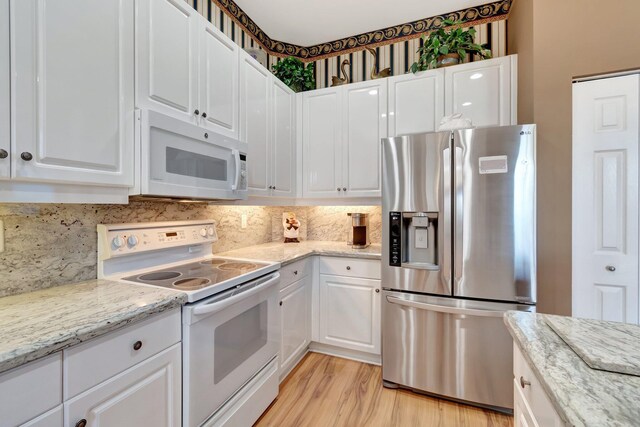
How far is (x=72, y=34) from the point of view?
1.05m

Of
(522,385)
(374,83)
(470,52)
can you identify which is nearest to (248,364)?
(522,385)

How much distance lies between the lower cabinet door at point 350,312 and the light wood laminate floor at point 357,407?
24 centimetres

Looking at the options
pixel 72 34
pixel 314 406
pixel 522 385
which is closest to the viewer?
pixel 522 385

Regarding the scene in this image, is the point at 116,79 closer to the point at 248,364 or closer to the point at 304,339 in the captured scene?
the point at 248,364

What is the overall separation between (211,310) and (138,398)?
37 centimetres

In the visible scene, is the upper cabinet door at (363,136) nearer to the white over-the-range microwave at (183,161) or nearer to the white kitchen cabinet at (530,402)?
the white over-the-range microwave at (183,161)

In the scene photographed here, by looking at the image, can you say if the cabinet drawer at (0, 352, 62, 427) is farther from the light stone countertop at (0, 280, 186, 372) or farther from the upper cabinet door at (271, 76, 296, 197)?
the upper cabinet door at (271, 76, 296, 197)

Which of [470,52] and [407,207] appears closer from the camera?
[407,207]

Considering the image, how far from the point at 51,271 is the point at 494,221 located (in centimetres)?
234

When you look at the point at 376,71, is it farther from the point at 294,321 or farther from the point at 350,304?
the point at 294,321

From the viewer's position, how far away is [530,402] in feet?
2.48

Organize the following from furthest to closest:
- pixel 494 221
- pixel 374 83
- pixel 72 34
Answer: pixel 374 83 → pixel 494 221 → pixel 72 34

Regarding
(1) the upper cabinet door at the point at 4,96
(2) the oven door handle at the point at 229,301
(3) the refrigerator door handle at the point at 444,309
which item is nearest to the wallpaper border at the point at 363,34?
(1) the upper cabinet door at the point at 4,96

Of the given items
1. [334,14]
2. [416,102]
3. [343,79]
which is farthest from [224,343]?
[334,14]
